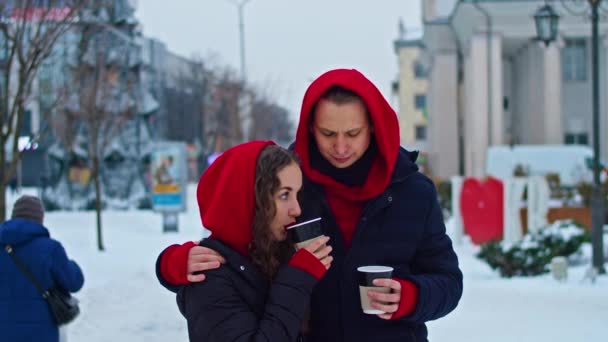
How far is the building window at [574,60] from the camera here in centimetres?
4138

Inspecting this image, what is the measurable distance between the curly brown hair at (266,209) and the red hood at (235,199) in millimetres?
19

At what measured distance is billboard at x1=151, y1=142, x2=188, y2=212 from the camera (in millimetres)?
25344

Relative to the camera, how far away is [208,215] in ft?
8.90

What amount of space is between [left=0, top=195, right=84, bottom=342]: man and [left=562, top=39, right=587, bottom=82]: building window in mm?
38905

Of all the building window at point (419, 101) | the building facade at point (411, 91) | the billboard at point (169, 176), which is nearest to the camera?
the billboard at point (169, 176)

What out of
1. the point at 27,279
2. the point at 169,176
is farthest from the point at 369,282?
the point at 169,176

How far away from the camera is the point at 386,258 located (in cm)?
295

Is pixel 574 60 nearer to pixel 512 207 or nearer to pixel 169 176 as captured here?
pixel 169 176

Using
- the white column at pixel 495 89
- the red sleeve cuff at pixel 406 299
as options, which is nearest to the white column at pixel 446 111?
the white column at pixel 495 89

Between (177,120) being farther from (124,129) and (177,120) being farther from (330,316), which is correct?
(330,316)

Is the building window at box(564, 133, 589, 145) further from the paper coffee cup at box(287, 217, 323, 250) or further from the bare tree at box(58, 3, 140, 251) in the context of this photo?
the paper coffee cup at box(287, 217, 323, 250)

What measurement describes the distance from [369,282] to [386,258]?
31 cm

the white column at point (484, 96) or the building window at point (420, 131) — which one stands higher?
the white column at point (484, 96)

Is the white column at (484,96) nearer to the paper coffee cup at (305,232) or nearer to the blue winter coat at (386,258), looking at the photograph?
the blue winter coat at (386,258)
